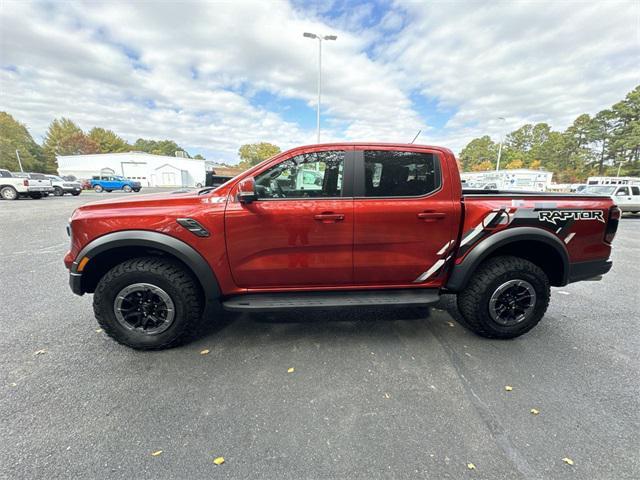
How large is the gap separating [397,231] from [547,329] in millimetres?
2102

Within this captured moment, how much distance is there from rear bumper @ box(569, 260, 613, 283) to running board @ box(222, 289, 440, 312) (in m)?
1.43

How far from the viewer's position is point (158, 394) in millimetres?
2146

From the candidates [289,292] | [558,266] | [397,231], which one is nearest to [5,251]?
[289,292]

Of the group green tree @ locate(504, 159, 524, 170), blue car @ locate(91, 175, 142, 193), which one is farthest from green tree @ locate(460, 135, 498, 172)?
blue car @ locate(91, 175, 142, 193)

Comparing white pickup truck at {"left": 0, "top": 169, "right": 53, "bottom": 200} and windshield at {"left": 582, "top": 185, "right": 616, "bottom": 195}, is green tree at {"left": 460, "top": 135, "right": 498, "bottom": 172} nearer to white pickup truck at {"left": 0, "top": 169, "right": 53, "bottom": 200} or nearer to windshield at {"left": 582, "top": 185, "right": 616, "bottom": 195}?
windshield at {"left": 582, "top": 185, "right": 616, "bottom": 195}

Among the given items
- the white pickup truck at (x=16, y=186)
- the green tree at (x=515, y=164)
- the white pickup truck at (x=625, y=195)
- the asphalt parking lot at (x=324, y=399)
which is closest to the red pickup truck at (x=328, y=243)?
the asphalt parking lot at (x=324, y=399)

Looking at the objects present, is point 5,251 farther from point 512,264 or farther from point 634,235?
point 634,235

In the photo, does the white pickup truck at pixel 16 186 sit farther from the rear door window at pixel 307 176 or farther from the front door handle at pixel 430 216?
the front door handle at pixel 430 216

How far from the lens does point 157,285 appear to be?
254 cm

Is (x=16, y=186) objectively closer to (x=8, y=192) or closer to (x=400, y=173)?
(x=8, y=192)

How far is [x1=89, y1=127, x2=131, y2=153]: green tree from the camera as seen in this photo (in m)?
66.6

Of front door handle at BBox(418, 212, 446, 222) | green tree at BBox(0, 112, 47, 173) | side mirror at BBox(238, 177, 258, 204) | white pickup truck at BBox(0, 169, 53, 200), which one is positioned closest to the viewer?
side mirror at BBox(238, 177, 258, 204)

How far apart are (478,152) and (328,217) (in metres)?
106

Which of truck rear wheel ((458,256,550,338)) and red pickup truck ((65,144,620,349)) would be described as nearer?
red pickup truck ((65,144,620,349))
